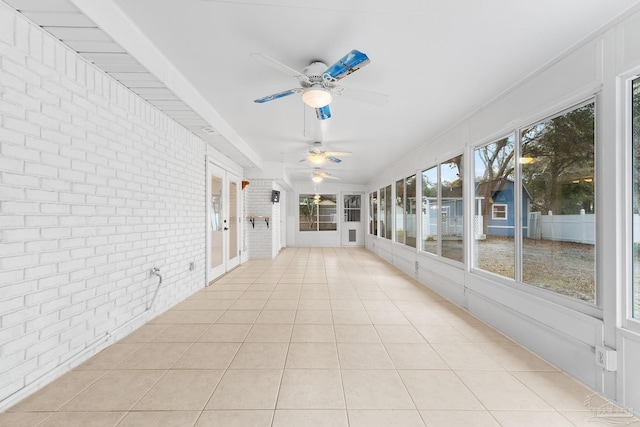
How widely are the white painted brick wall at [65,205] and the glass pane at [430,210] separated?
14.5 ft

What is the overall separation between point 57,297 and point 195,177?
275 cm

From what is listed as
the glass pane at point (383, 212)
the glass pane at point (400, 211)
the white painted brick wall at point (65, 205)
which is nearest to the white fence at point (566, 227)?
the white painted brick wall at point (65, 205)

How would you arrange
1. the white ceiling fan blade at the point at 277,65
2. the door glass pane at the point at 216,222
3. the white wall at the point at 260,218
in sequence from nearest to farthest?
the white ceiling fan blade at the point at 277,65
the door glass pane at the point at 216,222
the white wall at the point at 260,218

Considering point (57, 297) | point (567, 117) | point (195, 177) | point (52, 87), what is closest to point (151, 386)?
point (57, 297)

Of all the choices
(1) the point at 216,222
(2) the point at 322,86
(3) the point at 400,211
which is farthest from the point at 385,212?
(2) the point at 322,86

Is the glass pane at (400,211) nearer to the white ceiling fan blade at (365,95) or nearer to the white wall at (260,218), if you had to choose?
the white wall at (260,218)

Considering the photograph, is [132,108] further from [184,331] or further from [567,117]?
[567,117]

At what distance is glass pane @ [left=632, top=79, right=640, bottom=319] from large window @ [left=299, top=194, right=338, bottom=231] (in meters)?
10.2

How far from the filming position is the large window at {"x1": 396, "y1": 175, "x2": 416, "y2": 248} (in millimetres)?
6480

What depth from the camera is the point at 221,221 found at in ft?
19.4

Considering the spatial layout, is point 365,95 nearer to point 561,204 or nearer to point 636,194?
point 561,204

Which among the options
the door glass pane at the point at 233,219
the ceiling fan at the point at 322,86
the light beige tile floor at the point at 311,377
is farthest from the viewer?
the door glass pane at the point at 233,219

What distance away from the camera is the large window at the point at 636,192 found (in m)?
1.96

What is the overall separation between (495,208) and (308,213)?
886 cm
